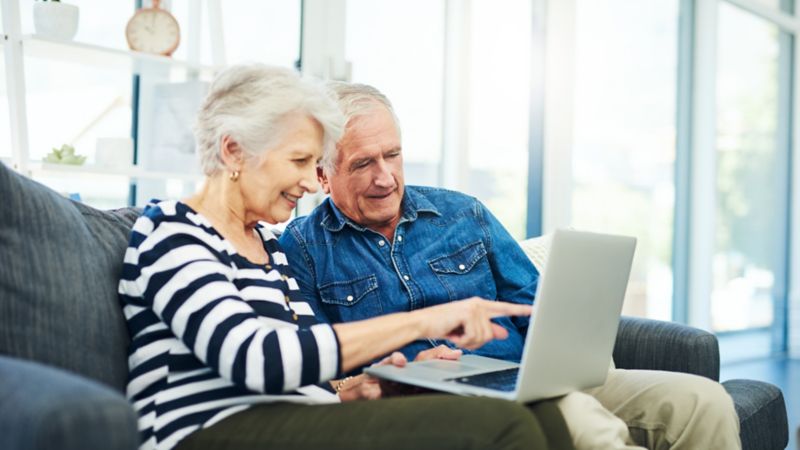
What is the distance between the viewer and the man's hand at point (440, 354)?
5.83ft

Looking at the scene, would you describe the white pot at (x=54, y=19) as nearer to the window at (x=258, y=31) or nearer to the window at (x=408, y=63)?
the window at (x=258, y=31)

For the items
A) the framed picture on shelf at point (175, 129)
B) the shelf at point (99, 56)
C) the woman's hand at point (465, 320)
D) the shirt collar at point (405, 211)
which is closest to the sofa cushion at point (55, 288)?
the woman's hand at point (465, 320)

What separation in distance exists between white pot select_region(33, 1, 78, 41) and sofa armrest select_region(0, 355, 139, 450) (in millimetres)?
1846

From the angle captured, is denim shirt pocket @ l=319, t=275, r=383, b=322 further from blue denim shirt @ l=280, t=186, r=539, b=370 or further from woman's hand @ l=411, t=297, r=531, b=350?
woman's hand @ l=411, t=297, r=531, b=350

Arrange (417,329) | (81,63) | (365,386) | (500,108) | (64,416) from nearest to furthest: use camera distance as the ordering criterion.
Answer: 1. (64,416)
2. (417,329)
3. (365,386)
4. (81,63)
5. (500,108)

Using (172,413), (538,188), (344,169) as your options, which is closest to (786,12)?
(538,188)

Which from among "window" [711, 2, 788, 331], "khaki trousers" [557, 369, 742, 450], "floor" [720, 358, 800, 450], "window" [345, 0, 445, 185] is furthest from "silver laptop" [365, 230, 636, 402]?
"window" [711, 2, 788, 331]

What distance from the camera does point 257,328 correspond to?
1.32 metres

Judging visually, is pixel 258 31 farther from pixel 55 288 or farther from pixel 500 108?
pixel 55 288

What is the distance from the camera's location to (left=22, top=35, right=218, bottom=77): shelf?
8.65ft

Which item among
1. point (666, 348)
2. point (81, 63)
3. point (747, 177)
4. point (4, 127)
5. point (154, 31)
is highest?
point (154, 31)

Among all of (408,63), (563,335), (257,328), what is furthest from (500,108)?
(257,328)

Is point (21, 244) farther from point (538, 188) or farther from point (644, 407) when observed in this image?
point (538, 188)

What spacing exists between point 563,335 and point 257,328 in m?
0.51
